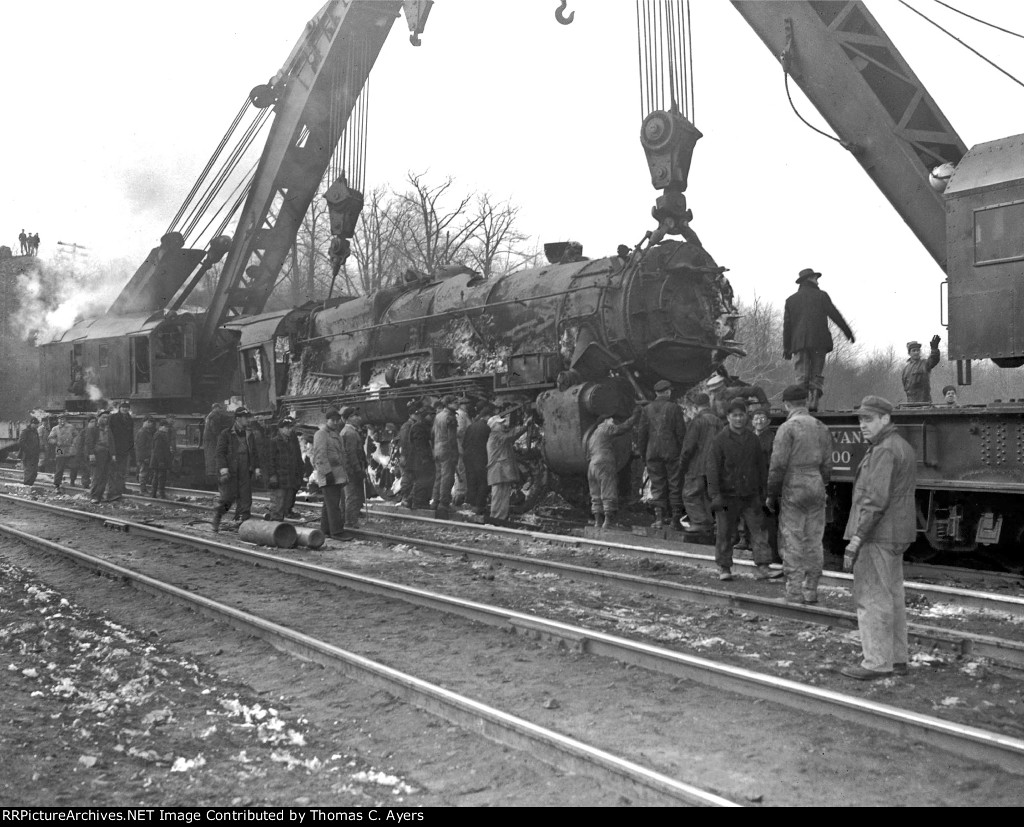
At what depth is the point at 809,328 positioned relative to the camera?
11258 millimetres

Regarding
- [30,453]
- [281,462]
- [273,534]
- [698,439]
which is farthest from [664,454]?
[30,453]

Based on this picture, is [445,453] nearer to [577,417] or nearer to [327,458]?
[327,458]

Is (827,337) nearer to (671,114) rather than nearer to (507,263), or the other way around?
(671,114)

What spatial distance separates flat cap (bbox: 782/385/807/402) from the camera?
7754 millimetres

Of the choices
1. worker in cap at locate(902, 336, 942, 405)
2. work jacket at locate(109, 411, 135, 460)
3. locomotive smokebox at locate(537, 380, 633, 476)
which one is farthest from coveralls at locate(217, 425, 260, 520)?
worker in cap at locate(902, 336, 942, 405)

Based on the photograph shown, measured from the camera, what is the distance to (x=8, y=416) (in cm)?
4688

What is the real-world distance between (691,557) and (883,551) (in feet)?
13.9

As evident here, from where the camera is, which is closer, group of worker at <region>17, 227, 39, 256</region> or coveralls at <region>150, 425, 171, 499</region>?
coveralls at <region>150, 425, 171, 499</region>

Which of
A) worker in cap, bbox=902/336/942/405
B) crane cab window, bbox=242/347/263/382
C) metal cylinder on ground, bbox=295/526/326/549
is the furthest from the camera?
crane cab window, bbox=242/347/263/382

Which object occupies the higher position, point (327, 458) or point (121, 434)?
point (121, 434)

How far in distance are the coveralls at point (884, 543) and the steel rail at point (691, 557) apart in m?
2.12

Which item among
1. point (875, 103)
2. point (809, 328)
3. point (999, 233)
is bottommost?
point (809, 328)

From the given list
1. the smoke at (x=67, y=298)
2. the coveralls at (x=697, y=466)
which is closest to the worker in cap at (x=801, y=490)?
the coveralls at (x=697, y=466)

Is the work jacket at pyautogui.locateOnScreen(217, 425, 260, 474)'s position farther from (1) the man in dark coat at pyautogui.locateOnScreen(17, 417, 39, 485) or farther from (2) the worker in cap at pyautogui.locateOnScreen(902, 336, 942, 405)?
(1) the man in dark coat at pyautogui.locateOnScreen(17, 417, 39, 485)
